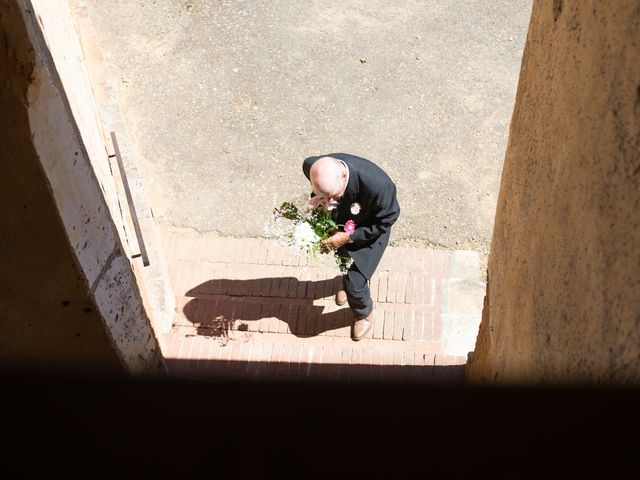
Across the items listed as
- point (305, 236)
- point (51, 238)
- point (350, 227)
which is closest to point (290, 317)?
point (305, 236)

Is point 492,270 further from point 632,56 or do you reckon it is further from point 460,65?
point 460,65

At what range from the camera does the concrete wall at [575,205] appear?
1934 millimetres

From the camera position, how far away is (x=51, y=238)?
3320 mm

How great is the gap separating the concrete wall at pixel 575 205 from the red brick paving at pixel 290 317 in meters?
1.83

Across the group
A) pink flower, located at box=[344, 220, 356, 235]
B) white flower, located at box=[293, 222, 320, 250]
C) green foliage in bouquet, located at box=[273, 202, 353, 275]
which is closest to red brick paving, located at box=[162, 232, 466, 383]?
green foliage in bouquet, located at box=[273, 202, 353, 275]

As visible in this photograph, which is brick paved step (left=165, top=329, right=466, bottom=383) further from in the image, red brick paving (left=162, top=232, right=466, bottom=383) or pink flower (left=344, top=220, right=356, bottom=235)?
pink flower (left=344, top=220, right=356, bottom=235)

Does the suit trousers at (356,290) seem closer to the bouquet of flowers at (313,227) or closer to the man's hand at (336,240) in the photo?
the bouquet of flowers at (313,227)

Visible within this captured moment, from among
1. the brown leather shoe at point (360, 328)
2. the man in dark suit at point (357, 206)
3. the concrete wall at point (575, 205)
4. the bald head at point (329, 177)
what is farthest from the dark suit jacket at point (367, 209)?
the concrete wall at point (575, 205)

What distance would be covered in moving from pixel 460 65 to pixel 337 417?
769 cm

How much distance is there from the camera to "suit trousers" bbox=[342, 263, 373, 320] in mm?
5293

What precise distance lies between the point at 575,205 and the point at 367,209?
2.66 meters

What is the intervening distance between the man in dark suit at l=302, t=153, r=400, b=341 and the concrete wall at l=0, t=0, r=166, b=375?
1465 millimetres

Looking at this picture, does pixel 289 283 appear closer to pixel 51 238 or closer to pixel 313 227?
pixel 313 227

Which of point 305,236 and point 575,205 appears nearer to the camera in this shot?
point 575,205
